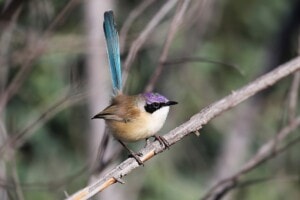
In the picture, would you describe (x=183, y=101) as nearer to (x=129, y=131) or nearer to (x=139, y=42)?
(x=129, y=131)

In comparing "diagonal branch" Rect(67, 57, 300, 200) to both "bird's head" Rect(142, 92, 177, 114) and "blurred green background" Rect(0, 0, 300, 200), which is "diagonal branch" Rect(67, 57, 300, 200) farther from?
"blurred green background" Rect(0, 0, 300, 200)

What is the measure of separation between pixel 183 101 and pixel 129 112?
313 centimetres

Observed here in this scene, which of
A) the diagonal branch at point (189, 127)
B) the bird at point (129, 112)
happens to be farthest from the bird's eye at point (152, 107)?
the diagonal branch at point (189, 127)

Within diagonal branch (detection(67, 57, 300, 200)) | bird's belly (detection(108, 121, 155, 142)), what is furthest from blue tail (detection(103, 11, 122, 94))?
diagonal branch (detection(67, 57, 300, 200))

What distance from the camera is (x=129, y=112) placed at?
11.1ft

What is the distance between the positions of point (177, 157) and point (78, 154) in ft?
3.48

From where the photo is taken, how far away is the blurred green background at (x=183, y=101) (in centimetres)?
552

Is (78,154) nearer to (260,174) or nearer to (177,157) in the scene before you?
(177,157)

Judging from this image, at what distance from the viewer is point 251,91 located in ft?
9.87

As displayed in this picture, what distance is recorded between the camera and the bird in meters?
3.27

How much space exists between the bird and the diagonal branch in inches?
13.6

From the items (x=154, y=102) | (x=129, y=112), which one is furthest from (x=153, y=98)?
(x=129, y=112)

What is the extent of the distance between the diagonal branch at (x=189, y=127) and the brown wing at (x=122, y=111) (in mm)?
462

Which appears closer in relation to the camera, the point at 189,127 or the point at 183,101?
the point at 189,127
